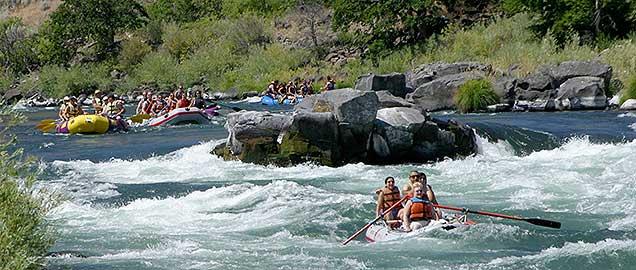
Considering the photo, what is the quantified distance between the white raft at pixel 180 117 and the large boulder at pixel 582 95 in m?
9.90

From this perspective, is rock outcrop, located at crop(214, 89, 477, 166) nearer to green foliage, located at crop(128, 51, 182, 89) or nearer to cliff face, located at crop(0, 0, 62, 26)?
green foliage, located at crop(128, 51, 182, 89)

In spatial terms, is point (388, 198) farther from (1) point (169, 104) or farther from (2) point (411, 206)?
(1) point (169, 104)

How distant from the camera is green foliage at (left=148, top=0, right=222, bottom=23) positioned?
52594 millimetres

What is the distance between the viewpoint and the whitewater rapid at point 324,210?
9.15 m

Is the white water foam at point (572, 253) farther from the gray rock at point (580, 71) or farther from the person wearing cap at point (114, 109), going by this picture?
the person wearing cap at point (114, 109)

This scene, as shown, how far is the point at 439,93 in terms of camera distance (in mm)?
25031

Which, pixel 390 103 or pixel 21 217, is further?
pixel 390 103

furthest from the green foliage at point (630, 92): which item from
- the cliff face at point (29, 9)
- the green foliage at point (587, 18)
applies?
the cliff face at point (29, 9)

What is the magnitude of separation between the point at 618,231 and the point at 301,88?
2340cm

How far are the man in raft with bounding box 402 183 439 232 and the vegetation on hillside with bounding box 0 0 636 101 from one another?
15.7m

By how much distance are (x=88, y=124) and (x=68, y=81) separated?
21.5 m

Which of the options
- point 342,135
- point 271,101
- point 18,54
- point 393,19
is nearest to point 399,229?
point 342,135

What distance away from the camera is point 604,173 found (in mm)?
14227

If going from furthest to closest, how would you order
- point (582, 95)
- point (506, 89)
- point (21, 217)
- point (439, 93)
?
point (439, 93) → point (506, 89) → point (582, 95) → point (21, 217)
